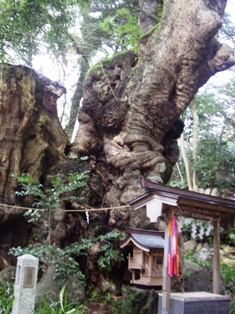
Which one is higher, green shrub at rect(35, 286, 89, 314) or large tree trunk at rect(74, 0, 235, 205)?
large tree trunk at rect(74, 0, 235, 205)

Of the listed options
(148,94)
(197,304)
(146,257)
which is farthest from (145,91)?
(197,304)

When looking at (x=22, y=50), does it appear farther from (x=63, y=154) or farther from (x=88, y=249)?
(x=88, y=249)

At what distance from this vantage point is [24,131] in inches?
327

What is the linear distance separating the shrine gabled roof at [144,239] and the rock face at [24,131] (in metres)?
3.03

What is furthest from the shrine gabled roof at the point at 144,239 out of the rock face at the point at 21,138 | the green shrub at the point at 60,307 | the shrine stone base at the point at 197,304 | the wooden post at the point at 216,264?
the rock face at the point at 21,138

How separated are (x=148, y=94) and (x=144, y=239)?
3750 millimetres

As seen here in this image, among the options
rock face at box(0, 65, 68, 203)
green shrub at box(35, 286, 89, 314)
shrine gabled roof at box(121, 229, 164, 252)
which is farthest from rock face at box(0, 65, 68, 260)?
shrine gabled roof at box(121, 229, 164, 252)

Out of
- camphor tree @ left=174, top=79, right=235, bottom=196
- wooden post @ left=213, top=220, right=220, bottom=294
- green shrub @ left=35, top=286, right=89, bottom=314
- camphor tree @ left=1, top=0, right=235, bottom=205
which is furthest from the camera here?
camphor tree @ left=174, top=79, right=235, bottom=196

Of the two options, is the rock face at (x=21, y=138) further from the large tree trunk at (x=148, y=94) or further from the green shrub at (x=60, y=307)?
the green shrub at (x=60, y=307)

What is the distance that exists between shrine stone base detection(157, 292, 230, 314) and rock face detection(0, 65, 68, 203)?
434cm

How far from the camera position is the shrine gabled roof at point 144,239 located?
19.4 feet

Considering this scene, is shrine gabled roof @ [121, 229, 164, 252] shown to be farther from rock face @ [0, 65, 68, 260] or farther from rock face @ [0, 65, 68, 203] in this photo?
rock face @ [0, 65, 68, 203]

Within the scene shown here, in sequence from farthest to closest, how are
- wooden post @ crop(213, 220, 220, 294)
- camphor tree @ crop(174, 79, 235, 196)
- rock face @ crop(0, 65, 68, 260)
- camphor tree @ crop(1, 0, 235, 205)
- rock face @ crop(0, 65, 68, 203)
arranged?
1. camphor tree @ crop(174, 79, 235, 196)
2. camphor tree @ crop(1, 0, 235, 205)
3. rock face @ crop(0, 65, 68, 203)
4. rock face @ crop(0, 65, 68, 260)
5. wooden post @ crop(213, 220, 220, 294)

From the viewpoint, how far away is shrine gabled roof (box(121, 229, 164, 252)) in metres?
5.91
